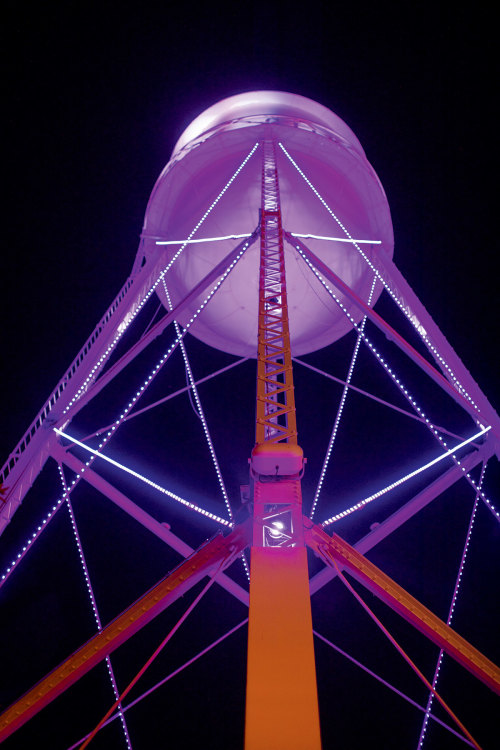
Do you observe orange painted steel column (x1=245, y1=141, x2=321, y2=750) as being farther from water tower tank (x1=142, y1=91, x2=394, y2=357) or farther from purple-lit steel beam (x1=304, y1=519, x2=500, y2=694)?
water tower tank (x1=142, y1=91, x2=394, y2=357)

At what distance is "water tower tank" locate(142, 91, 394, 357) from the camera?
8680mm

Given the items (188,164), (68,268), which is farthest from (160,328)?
(68,268)

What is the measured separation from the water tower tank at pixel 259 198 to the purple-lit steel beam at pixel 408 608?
578cm

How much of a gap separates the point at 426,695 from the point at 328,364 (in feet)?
23.0

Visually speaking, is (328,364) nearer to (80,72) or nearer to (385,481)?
(385,481)

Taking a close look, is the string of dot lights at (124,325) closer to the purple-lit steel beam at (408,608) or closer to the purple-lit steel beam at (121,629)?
the purple-lit steel beam at (121,629)

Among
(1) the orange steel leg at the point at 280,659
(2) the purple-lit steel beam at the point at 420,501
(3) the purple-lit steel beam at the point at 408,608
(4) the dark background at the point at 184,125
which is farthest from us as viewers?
(4) the dark background at the point at 184,125

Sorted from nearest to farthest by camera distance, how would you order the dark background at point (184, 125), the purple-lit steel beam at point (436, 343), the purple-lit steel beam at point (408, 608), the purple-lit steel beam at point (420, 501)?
the purple-lit steel beam at point (408, 608), the purple-lit steel beam at point (436, 343), the purple-lit steel beam at point (420, 501), the dark background at point (184, 125)

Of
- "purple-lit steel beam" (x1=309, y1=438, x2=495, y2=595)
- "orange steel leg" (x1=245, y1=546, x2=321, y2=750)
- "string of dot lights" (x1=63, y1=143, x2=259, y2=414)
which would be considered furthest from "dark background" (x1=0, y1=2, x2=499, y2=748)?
"orange steel leg" (x1=245, y1=546, x2=321, y2=750)

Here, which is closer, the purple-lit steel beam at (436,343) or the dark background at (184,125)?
the purple-lit steel beam at (436,343)

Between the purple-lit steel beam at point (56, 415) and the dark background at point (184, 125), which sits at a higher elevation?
the dark background at point (184, 125)

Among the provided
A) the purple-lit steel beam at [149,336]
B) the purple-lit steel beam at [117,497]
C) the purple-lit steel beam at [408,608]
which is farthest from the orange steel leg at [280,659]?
the purple-lit steel beam at [149,336]

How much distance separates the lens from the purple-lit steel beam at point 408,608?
5125mm

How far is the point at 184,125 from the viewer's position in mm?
11109
